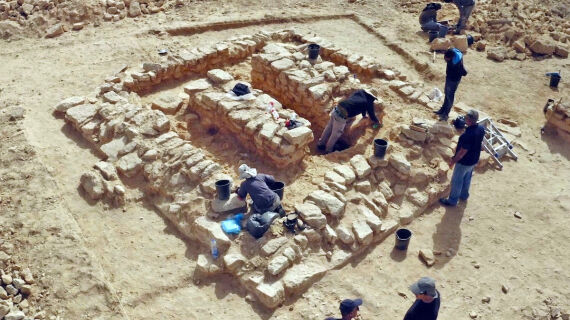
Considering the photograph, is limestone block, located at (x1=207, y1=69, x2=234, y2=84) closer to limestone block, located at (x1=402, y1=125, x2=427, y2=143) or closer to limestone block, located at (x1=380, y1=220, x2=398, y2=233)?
limestone block, located at (x1=402, y1=125, x2=427, y2=143)

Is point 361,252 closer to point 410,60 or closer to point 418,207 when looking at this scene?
point 418,207

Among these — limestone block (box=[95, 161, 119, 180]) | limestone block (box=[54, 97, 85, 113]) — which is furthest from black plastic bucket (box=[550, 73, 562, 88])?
limestone block (box=[54, 97, 85, 113])

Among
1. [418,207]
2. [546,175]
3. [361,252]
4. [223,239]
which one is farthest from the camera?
[546,175]

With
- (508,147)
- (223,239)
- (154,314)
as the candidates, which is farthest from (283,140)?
(508,147)

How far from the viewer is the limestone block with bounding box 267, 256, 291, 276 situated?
743 centimetres

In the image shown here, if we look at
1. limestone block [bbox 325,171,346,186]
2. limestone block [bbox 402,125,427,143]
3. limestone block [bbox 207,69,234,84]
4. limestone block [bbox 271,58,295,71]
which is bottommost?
limestone block [bbox 325,171,346,186]

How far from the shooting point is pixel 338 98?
11.3 m

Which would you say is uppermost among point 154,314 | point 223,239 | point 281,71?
point 281,71

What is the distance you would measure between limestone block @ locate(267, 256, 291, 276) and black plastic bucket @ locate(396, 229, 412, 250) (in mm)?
1956

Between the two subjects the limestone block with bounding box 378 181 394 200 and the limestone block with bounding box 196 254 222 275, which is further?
the limestone block with bounding box 378 181 394 200

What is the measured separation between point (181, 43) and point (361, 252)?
28.9 ft

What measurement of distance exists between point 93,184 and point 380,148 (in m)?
5.29

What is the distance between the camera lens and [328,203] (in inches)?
332

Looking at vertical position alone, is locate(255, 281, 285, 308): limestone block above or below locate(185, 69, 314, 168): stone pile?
below
